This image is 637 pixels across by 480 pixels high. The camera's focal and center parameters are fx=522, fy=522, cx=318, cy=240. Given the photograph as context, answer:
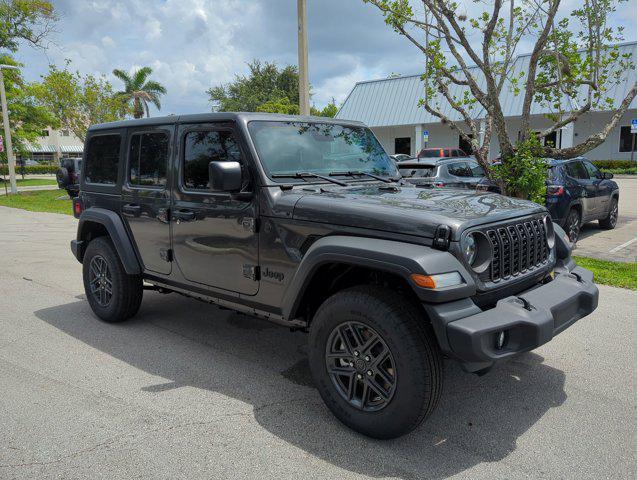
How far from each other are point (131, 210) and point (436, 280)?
3178 mm

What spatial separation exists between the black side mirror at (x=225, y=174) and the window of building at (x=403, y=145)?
32976 mm

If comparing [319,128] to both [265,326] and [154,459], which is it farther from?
[154,459]

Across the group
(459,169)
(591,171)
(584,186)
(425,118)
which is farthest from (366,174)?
(425,118)

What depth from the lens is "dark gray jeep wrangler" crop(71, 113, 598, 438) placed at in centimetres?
283

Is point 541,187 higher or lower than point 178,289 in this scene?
higher

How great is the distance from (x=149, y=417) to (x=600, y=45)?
379 inches

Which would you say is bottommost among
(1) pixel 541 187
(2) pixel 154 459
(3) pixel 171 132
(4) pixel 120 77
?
(2) pixel 154 459

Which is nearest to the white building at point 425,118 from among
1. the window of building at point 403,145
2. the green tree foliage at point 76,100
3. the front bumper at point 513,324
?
the window of building at point 403,145

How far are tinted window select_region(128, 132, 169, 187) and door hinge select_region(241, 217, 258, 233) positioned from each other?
1108 millimetres

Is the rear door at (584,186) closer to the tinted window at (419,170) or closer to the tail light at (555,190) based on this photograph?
the tail light at (555,190)

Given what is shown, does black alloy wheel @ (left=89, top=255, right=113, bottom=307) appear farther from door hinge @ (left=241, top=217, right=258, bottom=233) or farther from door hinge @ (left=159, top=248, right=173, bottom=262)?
door hinge @ (left=241, top=217, right=258, bottom=233)

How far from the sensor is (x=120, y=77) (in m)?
43.0

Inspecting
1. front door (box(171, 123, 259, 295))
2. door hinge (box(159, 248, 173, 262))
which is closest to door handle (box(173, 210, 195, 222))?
front door (box(171, 123, 259, 295))

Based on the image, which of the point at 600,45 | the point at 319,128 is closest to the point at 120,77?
the point at 600,45
